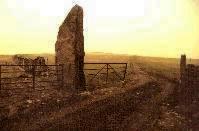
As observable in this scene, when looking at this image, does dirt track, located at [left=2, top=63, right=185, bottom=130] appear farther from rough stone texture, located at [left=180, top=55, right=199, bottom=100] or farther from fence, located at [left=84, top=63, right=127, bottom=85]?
fence, located at [left=84, top=63, right=127, bottom=85]

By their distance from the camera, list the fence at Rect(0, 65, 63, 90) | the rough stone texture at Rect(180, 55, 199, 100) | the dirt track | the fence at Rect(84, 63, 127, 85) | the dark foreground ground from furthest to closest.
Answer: the fence at Rect(84, 63, 127, 85), the fence at Rect(0, 65, 63, 90), the rough stone texture at Rect(180, 55, 199, 100), the dark foreground ground, the dirt track

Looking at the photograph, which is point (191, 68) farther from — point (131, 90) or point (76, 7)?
point (76, 7)

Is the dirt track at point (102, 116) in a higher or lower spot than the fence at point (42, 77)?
lower

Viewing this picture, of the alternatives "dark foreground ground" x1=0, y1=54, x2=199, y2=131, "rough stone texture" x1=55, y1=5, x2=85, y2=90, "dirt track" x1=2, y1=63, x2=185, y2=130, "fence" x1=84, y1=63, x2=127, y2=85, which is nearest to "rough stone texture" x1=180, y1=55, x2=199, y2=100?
"dark foreground ground" x1=0, y1=54, x2=199, y2=131

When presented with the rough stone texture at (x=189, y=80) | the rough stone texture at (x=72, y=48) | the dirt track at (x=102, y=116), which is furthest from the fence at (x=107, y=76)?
the rough stone texture at (x=189, y=80)

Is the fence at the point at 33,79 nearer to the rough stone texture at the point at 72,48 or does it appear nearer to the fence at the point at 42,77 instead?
the fence at the point at 42,77

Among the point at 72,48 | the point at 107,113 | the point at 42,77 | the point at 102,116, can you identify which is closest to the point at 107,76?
the point at 72,48

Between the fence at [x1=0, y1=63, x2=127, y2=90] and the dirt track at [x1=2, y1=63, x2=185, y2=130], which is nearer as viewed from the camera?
the dirt track at [x1=2, y1=63, x2=185, y2=130]

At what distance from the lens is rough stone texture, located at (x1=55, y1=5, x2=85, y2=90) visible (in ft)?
60.7

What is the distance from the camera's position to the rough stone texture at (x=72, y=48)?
60.7 ft

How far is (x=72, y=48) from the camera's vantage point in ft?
60.5

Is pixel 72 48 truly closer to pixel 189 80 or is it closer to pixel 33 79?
pixel 33 79

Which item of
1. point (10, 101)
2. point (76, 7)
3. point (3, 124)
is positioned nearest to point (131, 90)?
point (76, 7)

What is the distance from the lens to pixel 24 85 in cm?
1886
